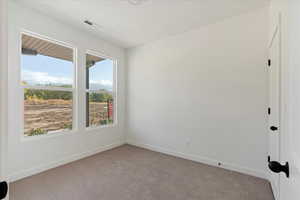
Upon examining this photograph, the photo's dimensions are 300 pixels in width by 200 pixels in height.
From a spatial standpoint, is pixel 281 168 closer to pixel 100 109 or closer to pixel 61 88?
pixel 61 88

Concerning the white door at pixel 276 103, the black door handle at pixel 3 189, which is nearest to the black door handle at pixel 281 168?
the black door handle at pixel 3 189

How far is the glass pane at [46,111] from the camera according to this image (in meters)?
2.49

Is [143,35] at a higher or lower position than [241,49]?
higher

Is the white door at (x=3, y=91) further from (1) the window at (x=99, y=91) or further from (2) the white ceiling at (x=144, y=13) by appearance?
(1) the window at (x=99, y=91)

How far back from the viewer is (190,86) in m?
3.13

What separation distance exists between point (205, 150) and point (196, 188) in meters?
0.97

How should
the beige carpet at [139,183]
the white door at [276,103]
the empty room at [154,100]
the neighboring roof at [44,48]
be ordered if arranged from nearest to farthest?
the white door at [276,103]
the beige carpet at [139,183]
the empty room at [154,100]
the neighboring roof at [44,48]

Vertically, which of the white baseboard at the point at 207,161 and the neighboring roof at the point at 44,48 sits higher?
the neighboring roof at the point at 44,48

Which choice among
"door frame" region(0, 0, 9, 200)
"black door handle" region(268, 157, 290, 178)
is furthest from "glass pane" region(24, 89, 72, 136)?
"black door handle" region(268, 157, 290, 178)

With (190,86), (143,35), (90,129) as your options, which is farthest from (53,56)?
(190,86)

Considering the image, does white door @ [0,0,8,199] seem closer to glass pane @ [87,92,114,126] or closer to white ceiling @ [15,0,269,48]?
white ceiling @ [15,0,269,48]

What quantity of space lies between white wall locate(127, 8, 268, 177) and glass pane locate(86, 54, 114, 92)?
75 centimetres

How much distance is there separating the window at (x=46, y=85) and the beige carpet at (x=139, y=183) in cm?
85

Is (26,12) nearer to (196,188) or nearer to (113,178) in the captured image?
(113,178)
